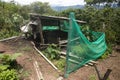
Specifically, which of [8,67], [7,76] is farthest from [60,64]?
[7,76]

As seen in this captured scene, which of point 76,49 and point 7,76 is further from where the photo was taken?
point 76,49

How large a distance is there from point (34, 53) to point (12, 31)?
4046 mm

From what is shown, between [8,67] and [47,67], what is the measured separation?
1471 mm

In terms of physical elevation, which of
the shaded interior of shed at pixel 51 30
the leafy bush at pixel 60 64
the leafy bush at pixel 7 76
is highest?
the shaded interior of shed at pixel 51 30

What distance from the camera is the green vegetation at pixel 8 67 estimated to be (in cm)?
479

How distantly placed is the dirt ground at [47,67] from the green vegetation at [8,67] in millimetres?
330

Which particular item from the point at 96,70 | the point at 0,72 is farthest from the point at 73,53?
the point at 0,72

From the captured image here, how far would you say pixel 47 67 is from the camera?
6.33m

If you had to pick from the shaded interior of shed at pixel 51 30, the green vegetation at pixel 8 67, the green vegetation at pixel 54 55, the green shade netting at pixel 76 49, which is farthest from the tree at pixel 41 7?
the green vegetation at pixel 8 67

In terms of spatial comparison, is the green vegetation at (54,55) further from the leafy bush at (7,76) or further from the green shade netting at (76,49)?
the leafy bush at (7,76)

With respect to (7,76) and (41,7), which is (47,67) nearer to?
(7,76)

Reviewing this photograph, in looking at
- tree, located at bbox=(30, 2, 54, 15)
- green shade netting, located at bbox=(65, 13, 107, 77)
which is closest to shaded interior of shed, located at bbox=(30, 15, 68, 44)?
green shade netting, located at bbox=(65, 13, 107, 77)

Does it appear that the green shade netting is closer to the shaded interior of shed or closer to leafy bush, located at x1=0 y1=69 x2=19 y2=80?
leafy bush, located at x1=0 y1=69 x2=19 y2=80

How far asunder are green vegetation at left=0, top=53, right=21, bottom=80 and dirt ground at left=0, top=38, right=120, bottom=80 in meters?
0.33
